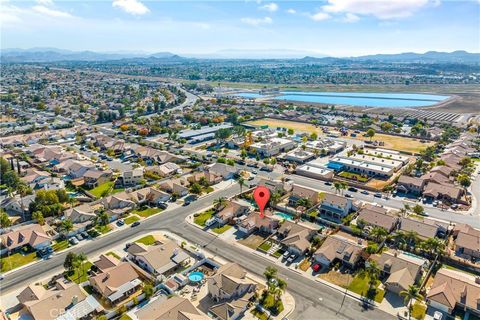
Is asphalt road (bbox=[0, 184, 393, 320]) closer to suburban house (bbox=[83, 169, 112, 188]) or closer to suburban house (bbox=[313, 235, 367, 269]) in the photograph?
suburban house (bbox=[313, 235, 367, 269])

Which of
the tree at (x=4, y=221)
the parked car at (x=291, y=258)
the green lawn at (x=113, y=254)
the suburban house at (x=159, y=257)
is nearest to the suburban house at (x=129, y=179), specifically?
the tree at (x=4, y=221)

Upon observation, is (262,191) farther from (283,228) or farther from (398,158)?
(398,158)

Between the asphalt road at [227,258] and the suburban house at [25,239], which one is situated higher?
the suburban house at [25,239]

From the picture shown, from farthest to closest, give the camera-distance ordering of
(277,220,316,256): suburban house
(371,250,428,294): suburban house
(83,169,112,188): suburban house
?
(83,169,112,188): suburban house
(277,220,316,256): suburban house
(371,250,428,294): suburban house

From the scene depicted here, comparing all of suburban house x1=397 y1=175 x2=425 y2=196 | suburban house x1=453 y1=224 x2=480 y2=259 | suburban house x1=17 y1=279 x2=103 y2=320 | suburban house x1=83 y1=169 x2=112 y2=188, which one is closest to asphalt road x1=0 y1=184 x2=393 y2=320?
suburban house x1=17 y1=279 x2=103 y2=320

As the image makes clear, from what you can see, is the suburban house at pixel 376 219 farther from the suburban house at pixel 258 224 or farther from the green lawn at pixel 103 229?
the green lawn at pixel 103 229
